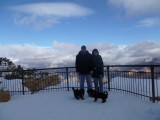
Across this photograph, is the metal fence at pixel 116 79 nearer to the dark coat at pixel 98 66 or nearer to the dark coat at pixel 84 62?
the dark coat at pixel 98 66

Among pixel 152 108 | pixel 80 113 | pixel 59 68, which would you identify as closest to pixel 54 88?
pixel 59 68

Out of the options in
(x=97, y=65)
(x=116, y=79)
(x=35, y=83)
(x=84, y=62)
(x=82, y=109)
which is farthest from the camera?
(x=35, y=83)

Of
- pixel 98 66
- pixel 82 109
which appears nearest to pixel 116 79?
pixel 98 66

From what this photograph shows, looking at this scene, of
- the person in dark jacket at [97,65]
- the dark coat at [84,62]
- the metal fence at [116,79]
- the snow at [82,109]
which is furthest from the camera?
the dark coat at [84,62]

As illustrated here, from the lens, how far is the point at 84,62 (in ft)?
29.1

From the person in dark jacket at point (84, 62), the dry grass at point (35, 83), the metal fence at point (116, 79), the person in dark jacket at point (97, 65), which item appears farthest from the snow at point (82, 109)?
the dry grass at point (35, 83)

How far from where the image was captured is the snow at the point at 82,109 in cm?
636

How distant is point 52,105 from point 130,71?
3485 millimetres

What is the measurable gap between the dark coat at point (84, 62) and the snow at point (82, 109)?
3.78 feet

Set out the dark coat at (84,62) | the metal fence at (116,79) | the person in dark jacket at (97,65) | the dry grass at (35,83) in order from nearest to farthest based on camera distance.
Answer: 1. the metal fence at (116,79)
2. the person in dark jacket at (97,65)
3. the dark coat at (84,62)
4. the dry grass at (35,83)

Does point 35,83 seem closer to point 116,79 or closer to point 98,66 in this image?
point 116,79

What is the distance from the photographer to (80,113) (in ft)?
22.3

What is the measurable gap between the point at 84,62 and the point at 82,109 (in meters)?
2.20

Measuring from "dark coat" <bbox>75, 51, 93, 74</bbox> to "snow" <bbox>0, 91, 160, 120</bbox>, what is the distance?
45.4 inches
